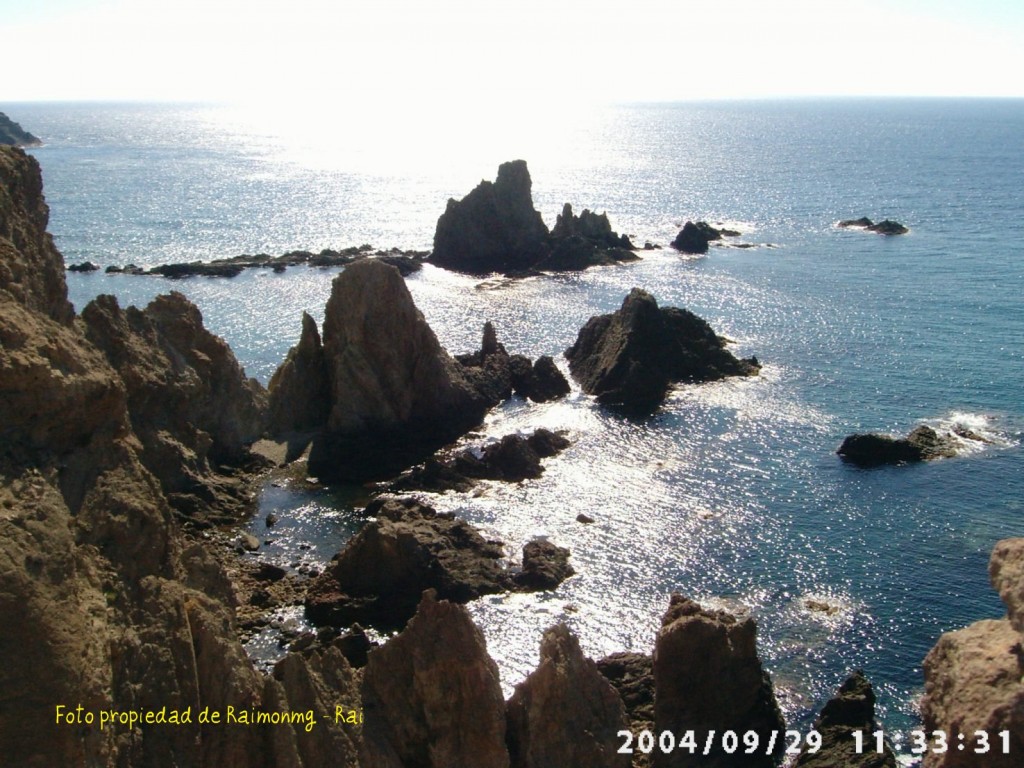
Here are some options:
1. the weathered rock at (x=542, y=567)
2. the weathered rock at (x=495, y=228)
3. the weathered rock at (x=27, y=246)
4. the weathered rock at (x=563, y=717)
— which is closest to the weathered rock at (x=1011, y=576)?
the weathered rock at (x=563, y=717)

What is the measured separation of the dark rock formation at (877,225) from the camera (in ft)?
522

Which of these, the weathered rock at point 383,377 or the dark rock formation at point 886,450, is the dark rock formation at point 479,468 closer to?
the weathered rock at point 383,377

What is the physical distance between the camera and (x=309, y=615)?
48938 mm

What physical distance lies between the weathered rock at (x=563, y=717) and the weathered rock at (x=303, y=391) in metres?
45.0

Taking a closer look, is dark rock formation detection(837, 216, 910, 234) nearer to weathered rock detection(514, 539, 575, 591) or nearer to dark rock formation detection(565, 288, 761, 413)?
dark rock formation detection(565, 288, 761, 413)

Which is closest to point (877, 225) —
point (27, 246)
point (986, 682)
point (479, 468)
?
point (479, 468)

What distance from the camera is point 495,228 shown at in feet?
459

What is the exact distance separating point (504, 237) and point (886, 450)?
8003 centimetres

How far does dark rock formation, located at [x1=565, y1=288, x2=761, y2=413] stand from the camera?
270 feet

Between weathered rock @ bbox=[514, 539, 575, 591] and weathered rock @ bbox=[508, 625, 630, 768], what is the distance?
18.6m

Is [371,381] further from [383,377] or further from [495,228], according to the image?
[495,228]

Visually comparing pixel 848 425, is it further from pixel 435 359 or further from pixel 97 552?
pixel 97 552

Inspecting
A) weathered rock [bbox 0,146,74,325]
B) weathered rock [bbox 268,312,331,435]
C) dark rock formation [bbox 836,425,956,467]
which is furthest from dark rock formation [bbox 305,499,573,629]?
dark rock formation [bbox 836,425,956,467]

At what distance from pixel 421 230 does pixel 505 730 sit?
141940 millimetres
